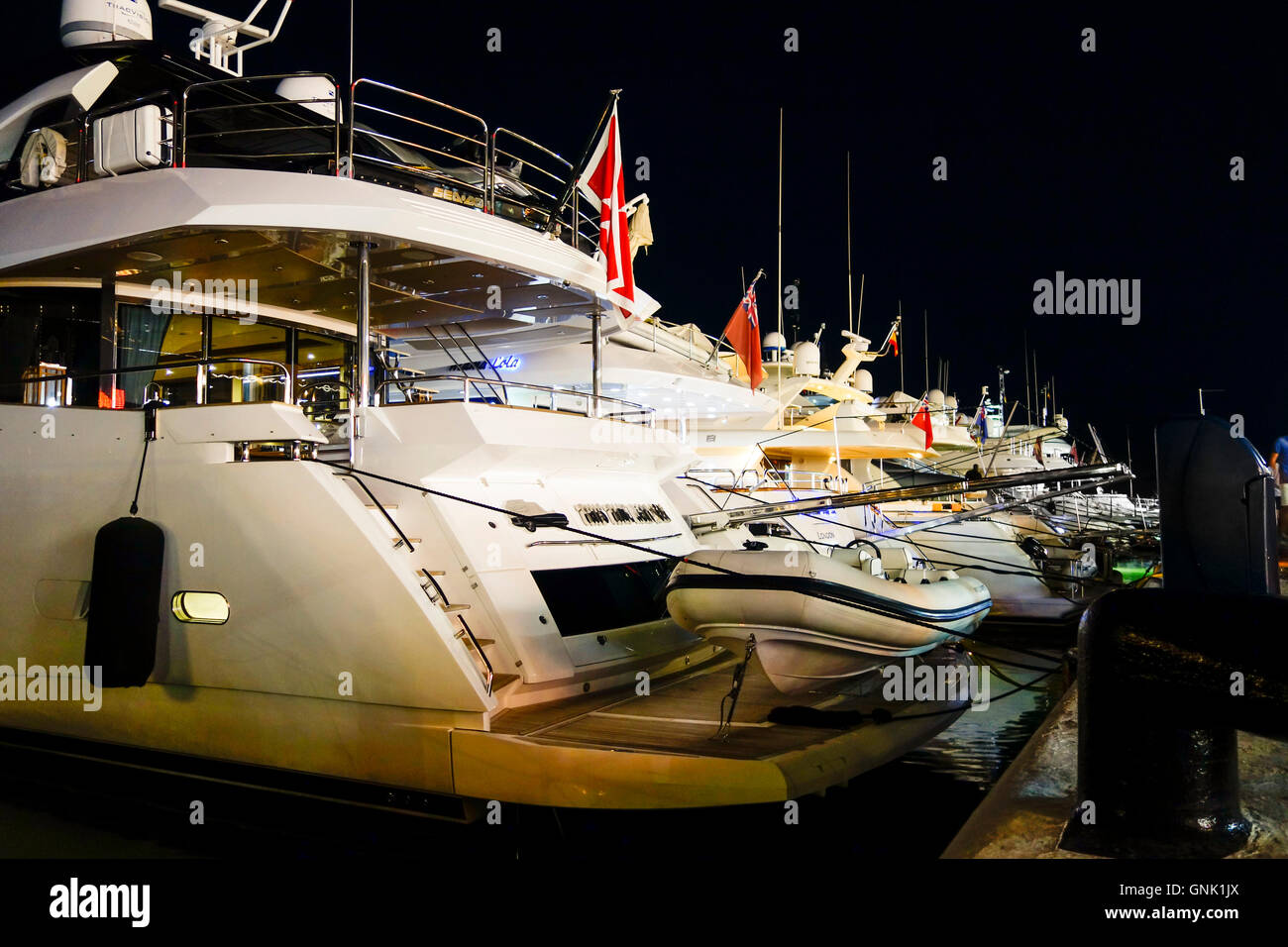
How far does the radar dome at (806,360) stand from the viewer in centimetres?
2994

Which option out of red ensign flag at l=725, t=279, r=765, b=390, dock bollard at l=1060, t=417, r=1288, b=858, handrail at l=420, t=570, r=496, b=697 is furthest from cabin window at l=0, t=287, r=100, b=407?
red ensign flag at l=725, t=279, r=765, b=390

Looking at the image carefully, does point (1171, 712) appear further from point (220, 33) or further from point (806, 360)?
point (806, 360)

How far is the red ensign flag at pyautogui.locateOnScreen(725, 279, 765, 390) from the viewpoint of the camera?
19.3m

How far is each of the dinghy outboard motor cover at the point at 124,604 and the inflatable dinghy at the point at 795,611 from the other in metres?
3.70

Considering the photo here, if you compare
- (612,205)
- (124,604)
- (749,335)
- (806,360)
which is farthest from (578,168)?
Answer: (806,360)

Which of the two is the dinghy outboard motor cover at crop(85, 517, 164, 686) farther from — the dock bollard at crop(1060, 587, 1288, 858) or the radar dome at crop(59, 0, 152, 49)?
the dock bollard at crop(1060, 587, 1288, 858)

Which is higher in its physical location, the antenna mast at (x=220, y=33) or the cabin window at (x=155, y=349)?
the antenna mast at (x=220, y=33)

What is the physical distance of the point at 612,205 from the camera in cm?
942

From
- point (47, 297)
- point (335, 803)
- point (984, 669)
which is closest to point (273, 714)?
point (335, 803)

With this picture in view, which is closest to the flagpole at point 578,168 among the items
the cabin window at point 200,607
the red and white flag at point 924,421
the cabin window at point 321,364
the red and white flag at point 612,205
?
the red and white flag at point 612,205

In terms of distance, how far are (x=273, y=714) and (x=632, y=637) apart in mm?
2800

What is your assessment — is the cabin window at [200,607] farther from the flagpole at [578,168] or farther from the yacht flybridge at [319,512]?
the flagpole at [578,168]
